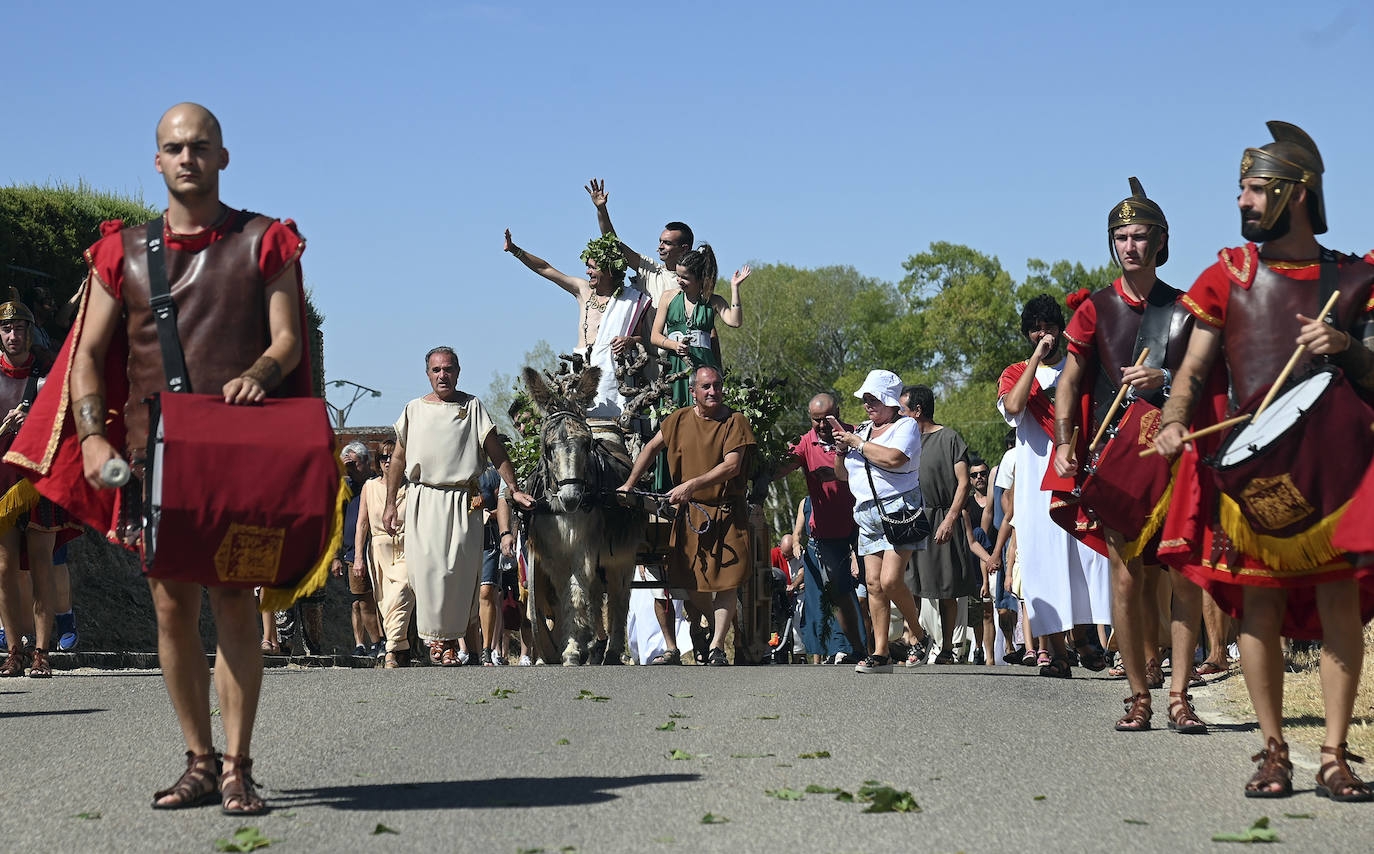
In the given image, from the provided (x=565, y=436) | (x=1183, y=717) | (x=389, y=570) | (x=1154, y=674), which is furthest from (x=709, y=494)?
(x=1183, y=717)

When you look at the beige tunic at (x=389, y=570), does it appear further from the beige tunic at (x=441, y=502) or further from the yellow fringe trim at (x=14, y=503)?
the yellow fringe trim at (x=14, y=503)

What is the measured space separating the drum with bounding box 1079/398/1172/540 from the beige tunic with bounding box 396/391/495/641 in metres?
6.23

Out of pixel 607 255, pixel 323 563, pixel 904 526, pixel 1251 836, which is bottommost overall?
pixel 1251 836

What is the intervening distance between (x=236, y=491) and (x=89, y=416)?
639mm

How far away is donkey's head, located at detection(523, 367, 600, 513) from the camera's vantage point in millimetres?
14197

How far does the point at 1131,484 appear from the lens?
8.77 m

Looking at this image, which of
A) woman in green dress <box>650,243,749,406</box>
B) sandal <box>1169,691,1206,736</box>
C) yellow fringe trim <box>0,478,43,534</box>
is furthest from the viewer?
woman in green dress <box>650,243,749,406</box>

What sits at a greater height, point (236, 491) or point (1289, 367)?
point (1289, 367)

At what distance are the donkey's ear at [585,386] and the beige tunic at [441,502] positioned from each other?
1.03 m

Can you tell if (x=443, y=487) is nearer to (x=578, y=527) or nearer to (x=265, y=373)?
(x=578, y=527)

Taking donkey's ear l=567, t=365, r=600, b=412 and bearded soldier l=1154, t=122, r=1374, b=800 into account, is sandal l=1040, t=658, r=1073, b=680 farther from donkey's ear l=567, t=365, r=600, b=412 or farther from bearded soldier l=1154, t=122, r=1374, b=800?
A: bearded soldier l=1154, t=122, r=1374, b=800

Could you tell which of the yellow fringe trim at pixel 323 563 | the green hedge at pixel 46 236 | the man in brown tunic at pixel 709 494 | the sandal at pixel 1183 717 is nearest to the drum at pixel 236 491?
the yellow fringe trim at pixel 323 563

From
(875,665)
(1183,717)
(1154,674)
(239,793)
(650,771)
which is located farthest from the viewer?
(875,665)

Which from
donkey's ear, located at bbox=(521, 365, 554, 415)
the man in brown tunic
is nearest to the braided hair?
the man in brown tunic
